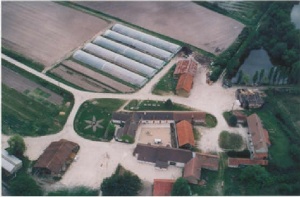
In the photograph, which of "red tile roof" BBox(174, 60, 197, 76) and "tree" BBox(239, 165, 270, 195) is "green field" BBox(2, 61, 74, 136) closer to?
"red tile roof" BBox(174, 60, 197, 76)

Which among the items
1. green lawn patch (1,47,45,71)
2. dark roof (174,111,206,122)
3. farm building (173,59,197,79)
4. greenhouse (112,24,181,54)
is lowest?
dark roof (174,111,206,122)

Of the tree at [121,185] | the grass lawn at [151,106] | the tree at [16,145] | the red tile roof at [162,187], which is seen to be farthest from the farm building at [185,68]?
the tree at [16,145]

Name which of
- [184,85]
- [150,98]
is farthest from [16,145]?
[184,85]

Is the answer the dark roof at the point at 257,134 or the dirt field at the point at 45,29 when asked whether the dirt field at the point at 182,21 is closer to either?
the dirt field at the point at 45,29

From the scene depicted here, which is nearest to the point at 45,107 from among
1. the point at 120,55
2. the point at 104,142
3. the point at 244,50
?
the point at 104,142

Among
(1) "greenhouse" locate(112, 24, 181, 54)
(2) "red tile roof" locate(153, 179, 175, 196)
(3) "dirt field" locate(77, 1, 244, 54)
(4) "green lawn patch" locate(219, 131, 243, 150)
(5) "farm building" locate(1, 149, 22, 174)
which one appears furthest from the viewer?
(3) "dirt field" locate(77, 1, 244, 54)

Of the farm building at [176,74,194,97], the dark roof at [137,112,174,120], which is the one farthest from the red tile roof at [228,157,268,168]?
the farm building at [176,74,194,97]

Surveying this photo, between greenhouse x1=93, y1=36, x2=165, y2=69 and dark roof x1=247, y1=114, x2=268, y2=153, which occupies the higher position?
greenhouse x1=93, y1=36, x2=165, y2=69
